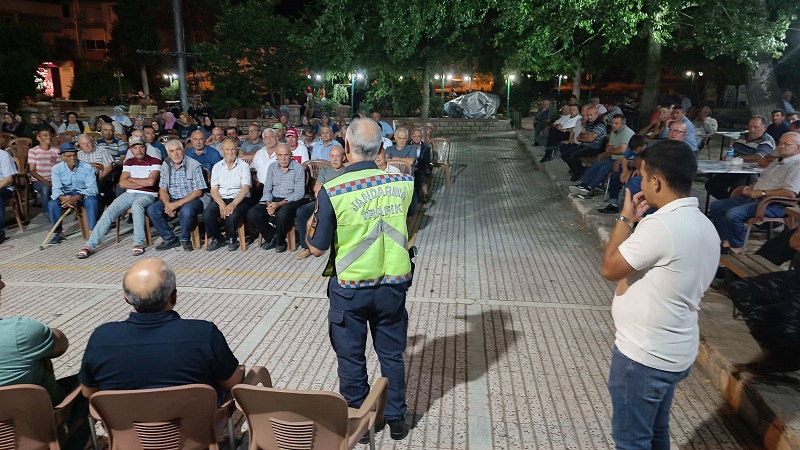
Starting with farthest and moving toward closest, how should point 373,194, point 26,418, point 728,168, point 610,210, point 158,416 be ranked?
point 610,210 < point 728,168 < point 373,194 < point 26,418 < point 158,416

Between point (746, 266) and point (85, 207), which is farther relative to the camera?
point (85, 207)

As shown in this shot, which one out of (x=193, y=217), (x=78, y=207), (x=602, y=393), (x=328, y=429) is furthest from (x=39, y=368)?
(x=78, y=207)

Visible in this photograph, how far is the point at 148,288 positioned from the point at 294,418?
2.61 ft

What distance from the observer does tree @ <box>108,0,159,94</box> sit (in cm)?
3238

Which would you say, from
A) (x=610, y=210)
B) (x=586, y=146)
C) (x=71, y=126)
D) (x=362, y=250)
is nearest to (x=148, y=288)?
(x=362, y=250)

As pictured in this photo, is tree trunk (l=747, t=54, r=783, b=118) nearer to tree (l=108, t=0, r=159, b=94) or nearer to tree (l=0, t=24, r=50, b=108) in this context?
tree (l=0, t=24, r=50, b=108)

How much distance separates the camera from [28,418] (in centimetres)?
221

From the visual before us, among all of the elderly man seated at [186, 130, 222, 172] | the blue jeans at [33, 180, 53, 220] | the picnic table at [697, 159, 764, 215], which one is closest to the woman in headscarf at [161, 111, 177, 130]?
the blue jeans at [33, 180, 53, 220]

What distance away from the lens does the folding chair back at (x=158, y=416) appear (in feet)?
6.65

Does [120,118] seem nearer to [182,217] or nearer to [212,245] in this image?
[182,217]

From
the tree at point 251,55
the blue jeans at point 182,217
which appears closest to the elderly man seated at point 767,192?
the blue jeans at point 182,217

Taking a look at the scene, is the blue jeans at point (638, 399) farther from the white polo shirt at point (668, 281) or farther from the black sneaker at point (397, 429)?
the black sneaker at point (397, 429)

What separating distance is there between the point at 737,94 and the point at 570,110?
19.7 meters

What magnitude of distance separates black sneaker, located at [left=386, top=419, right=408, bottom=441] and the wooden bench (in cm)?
268
